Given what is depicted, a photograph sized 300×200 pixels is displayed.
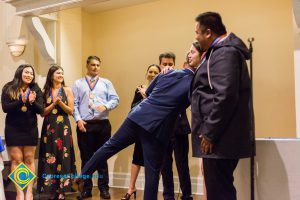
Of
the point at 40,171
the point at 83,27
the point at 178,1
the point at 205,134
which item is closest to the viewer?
the point at 205,134

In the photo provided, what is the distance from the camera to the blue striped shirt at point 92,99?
3809 mm

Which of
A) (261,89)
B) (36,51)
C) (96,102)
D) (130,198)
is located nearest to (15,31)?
(36,51)

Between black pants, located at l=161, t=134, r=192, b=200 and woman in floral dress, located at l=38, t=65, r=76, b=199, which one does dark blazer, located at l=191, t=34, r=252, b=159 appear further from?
woman in floral dress, located at l=38, t=65, r=76, b=199

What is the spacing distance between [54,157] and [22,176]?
39 centimetres

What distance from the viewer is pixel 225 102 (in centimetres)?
174

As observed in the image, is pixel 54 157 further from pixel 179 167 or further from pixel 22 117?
pixel 179 167

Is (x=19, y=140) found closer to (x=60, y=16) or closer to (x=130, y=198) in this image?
(x=130, y=198)

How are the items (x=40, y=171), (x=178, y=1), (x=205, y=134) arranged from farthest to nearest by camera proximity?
(x=178, y=1) → (x=40, y=171) → (x=205, y=134)

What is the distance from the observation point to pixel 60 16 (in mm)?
4230

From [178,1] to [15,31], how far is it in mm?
1774

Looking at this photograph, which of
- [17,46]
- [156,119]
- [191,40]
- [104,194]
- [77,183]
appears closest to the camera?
[156,119]

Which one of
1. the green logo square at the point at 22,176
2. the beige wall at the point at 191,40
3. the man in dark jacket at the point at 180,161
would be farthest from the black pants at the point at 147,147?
the beige wall at the point at 191,40

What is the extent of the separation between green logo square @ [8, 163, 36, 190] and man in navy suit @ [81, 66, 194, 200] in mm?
1008

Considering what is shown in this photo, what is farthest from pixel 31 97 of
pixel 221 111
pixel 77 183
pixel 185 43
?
pixel 221 111
